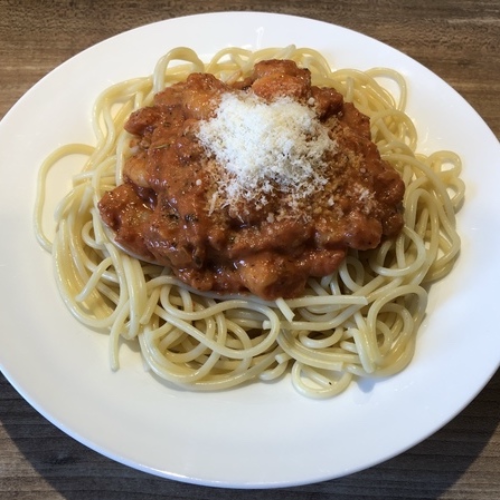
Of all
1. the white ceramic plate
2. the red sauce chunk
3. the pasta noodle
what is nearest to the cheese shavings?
the red sauce chunk

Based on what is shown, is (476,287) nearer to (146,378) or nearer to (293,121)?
(293,121)

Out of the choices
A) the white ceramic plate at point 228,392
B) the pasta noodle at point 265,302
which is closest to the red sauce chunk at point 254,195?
the pasta noodle at point 265,302

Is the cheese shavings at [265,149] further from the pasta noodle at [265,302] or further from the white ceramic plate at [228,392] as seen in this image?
the white ceramic plate at [228,392]

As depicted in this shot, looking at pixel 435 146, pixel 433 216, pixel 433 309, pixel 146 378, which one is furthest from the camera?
pixel 435 146

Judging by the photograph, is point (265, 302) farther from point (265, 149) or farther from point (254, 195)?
point (265, 149)

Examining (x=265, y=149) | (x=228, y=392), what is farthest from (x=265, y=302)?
(x=265, y=149)

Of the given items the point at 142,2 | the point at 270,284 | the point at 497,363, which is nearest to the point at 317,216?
the point at 270,284

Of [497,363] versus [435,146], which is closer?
[497,363]

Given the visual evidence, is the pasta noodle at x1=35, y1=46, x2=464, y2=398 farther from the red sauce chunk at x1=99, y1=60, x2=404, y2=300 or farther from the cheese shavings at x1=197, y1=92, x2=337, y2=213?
the cheese shavings at x1=197, y1=92, x2=337, y2=213
